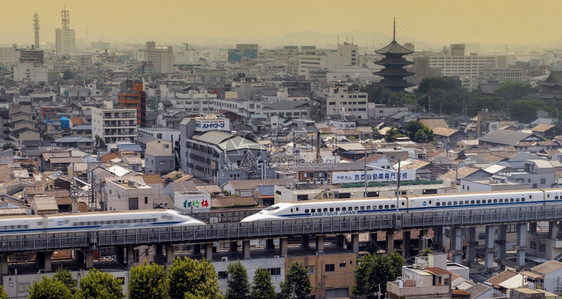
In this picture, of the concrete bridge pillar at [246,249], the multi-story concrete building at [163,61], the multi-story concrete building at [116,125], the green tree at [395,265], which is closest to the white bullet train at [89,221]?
the concrete bridge pillar at [246,249]

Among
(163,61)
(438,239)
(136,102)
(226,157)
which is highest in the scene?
(163,61)

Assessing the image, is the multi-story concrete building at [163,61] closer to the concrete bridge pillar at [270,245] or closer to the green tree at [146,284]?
the concrete bridge pillar at [270,245]

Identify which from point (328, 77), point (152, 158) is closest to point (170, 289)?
point (152, 158)

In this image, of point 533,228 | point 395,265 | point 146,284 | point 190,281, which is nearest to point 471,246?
point 533,228

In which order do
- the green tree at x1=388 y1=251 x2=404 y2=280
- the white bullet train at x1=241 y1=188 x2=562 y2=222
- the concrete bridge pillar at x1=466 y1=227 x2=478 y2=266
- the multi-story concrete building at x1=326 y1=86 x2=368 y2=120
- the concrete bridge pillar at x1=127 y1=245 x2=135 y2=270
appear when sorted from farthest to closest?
the multi-story concrete building at x1=326 y1=86 x2=368 y2=120, the concrete bridge pillar at x1=466 y1=227 x2=478 y2=266, the white bullet train at x1=241 y1=188 x2=562 y2=222, the concrete bridge pillar at x1=127 y1=245 x2=135 y2=270, the green tree at x1=388 y1=251 x2=404 y2=280

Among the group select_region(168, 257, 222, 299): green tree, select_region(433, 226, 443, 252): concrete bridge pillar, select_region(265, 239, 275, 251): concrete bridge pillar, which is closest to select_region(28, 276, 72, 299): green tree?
select_region(168, 257, 222, 299): green tree

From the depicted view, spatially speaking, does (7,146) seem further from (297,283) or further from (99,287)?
(99,287)

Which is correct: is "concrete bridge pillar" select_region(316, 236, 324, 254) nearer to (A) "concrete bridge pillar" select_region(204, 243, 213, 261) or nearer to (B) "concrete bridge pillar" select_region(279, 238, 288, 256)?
(B) "concrete bridge pillar" select_region(279, 238, 288, 256)
